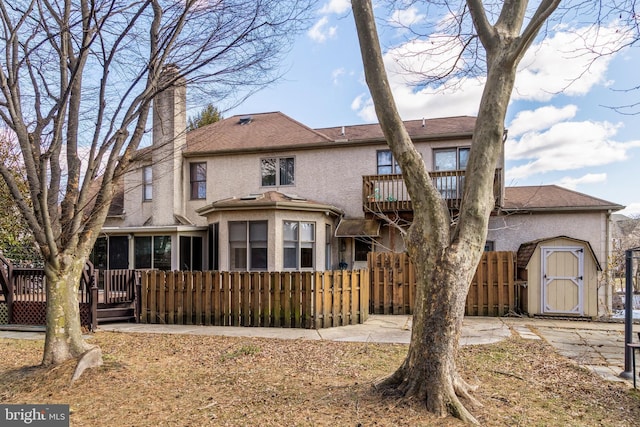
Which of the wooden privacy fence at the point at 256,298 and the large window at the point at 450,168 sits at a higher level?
the large window at the point at 450,168

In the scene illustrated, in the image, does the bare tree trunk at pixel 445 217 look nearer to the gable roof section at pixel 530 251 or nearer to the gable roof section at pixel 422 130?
the gable roof section at pixel 530 251

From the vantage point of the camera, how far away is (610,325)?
10.5 meters

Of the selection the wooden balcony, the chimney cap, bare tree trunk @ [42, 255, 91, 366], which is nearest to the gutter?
the wooden balcony

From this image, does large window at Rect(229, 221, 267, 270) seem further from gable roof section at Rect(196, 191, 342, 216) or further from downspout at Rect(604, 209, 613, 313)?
downspout at Rect(604, 209, 613, 313)

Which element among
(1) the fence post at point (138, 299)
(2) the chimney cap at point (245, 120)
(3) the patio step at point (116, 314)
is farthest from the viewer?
(2) the chimney cap at point (245, 120)

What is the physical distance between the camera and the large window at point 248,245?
13.9 meters

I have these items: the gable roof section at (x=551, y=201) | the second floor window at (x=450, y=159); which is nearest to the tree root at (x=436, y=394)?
the gable roof section at (x=551, y=201)

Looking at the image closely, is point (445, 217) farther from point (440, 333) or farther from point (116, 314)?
point (116, 314)

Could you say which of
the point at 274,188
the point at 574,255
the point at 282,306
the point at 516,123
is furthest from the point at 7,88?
the point at 516,123

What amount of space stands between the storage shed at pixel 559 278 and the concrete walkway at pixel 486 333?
1.90ft

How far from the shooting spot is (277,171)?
16.5 metres

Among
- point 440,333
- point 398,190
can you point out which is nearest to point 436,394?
point 440,333

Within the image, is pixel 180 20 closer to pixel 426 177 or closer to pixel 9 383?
pixel 426 177

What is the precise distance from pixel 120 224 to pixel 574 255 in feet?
54.7
